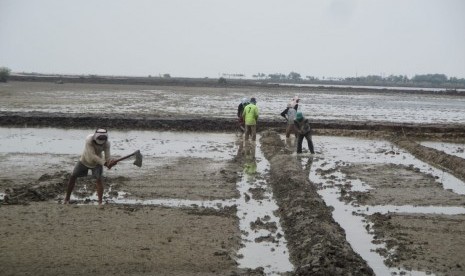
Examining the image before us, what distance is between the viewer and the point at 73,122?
20344 mm

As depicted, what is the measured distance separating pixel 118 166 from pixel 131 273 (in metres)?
6.48

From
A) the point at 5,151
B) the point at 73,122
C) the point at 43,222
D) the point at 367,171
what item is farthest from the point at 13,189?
the point at 73,122

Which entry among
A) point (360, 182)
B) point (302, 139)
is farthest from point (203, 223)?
point (302, 139)

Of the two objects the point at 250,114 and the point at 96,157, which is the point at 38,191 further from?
the point at 250,114

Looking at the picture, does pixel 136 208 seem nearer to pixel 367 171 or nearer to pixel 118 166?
pixel 118 166

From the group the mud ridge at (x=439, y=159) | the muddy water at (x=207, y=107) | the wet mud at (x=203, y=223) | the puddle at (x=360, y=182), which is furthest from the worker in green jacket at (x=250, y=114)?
the muddy water at (x=207, y=107)

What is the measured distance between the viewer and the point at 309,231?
6.70 meters

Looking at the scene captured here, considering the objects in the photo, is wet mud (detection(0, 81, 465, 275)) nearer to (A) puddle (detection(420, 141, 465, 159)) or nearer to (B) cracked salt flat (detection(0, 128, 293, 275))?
(B) cracked salt flat (detection(0, 128, 293, 275))

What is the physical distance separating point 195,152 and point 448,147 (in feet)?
30.5

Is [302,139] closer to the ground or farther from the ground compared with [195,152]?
farther from the ground

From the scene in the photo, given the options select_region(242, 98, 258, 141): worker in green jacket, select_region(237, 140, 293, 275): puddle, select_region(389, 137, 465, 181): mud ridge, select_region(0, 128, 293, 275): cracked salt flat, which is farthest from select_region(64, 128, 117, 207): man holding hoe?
select_region(389, 137, 465, 181): mud ridge

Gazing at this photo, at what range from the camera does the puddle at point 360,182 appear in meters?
6.65

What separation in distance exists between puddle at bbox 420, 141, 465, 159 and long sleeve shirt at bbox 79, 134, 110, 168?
11994 millimetres

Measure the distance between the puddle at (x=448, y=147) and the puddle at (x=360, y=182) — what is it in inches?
61.9
